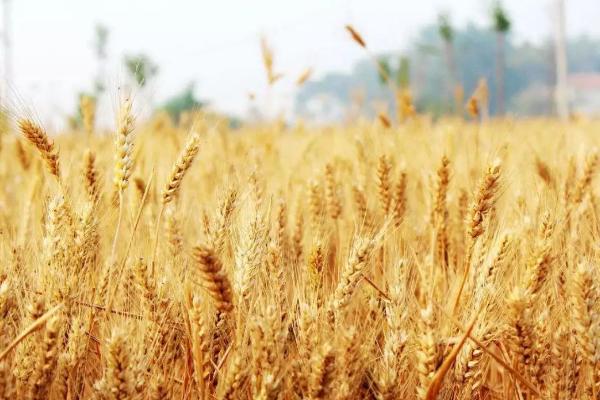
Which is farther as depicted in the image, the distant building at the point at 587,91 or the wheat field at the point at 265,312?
the distant building at the point at 587,91

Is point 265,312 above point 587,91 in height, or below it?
below

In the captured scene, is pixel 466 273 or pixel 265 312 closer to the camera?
pixel 265 312

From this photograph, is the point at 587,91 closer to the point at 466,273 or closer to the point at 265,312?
the point at 466,273

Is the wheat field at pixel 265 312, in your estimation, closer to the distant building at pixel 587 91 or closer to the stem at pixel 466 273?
the stem at pixel 466 273

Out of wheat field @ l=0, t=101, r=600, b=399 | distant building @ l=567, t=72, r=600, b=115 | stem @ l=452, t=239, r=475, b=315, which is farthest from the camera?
distant building @ l=567, t=72, r=600, b=115

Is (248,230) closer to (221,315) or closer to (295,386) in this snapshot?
(221,315)

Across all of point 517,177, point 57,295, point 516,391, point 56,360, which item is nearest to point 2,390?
point 56,360

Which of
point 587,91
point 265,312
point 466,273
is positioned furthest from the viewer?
point 587,91

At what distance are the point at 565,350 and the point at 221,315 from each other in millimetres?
676

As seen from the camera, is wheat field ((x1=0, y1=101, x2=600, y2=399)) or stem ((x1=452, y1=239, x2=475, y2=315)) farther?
stem ((x1=452, y1=239, x2=475, y2=315))

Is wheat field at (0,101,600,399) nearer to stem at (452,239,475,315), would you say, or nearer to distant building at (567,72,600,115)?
stem at (452,239,475,315)

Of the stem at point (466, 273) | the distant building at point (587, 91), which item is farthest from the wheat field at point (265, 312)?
the distant building at point (587, 91)

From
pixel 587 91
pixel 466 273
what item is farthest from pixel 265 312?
Result: pixel 587 91

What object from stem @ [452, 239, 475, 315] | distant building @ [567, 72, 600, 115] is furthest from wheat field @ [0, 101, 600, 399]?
distant building @ [567, 72, 600, 115]
